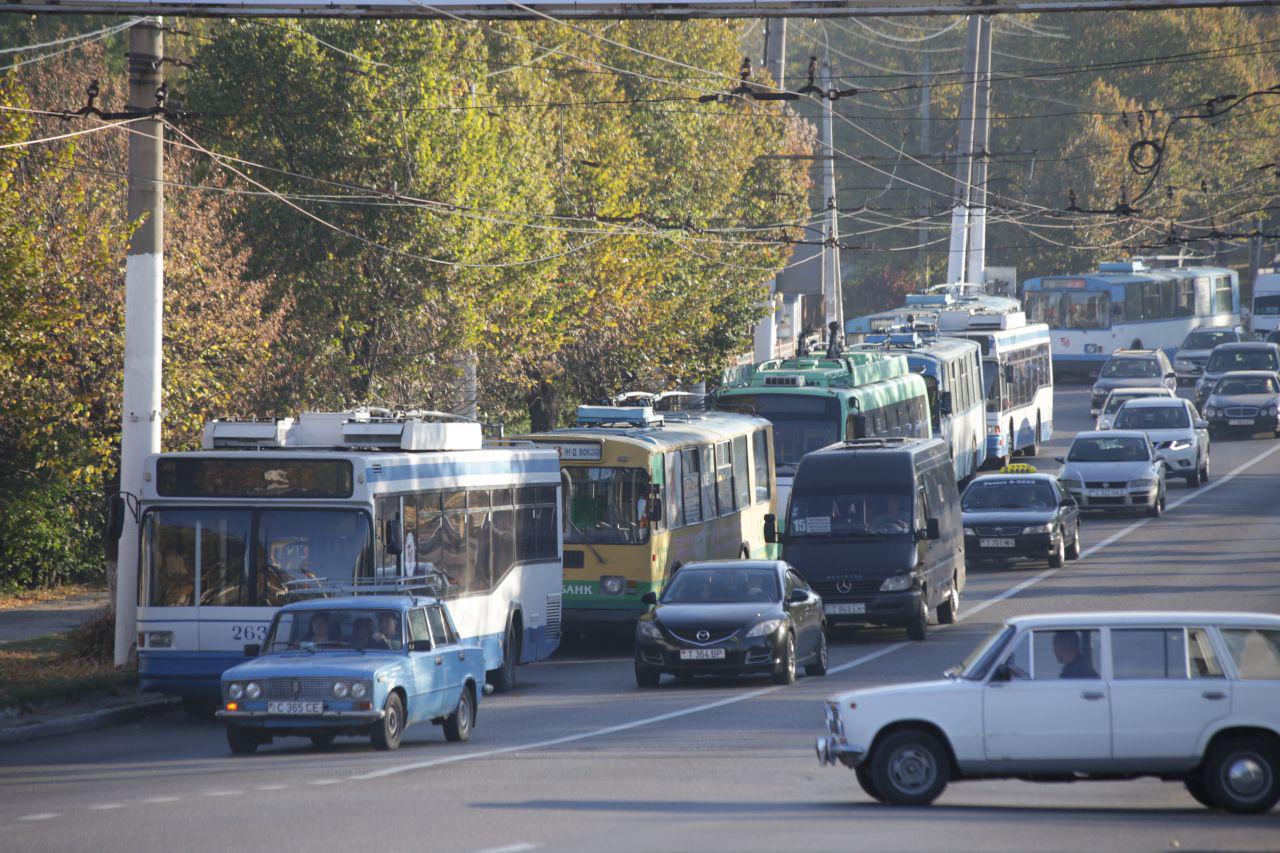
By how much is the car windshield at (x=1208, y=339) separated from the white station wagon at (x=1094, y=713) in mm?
61393

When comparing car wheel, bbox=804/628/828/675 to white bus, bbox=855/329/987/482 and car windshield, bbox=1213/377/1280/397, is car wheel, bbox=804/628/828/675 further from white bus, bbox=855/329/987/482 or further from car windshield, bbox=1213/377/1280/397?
car windshield, bbox=1213/377/1280/397

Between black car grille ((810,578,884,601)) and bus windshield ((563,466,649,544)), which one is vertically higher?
bus windshield ((563,466,649,544))

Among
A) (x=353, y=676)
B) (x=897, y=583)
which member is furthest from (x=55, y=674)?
(x=897, y=583)

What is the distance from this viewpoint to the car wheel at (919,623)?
25219mm

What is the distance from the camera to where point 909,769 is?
43.4ft

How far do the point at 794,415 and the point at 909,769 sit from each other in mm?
21155

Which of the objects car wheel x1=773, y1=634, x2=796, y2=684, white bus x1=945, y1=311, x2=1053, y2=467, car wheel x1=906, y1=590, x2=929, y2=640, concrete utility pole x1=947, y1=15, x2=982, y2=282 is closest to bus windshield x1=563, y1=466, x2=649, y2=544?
Answer: car wheel x1=906, y1=590, x2=929, y2=640

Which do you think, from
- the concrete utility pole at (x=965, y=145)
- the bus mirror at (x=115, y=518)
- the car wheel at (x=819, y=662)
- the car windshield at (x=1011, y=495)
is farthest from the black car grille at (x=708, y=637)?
the concrete utility pole at (x=965, y=145)

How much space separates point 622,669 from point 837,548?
347 cm

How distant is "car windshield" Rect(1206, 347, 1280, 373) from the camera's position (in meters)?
61.1

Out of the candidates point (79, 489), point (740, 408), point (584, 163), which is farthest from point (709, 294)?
point (79, 489)

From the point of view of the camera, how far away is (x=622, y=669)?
2472cm

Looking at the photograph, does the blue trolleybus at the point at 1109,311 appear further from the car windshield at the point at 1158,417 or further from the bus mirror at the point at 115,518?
the bus mirror at the point at 115,518

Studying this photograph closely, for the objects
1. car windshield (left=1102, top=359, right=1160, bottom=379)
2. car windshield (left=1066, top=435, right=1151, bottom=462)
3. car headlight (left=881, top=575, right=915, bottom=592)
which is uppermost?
car windshield (left=1102, top=359, right=1160, bottom=379)
